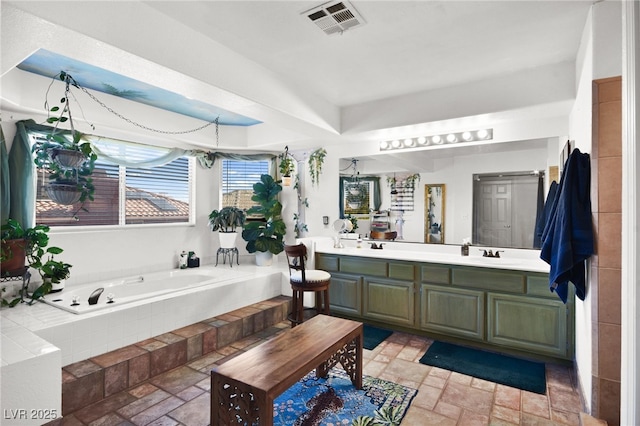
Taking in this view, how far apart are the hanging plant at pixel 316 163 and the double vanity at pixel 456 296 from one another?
118cm

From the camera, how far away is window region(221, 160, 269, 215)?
17.0ft

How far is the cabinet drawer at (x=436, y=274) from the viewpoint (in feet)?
10.8

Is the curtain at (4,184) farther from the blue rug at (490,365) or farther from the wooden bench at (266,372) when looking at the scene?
the blue rug at (490,365)

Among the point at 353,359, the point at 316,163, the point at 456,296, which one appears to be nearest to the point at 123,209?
the point at 316,163

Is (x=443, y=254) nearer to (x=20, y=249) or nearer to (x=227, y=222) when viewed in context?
(x=227, y=222)

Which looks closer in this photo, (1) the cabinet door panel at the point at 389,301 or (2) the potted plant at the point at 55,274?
(2) the potted plant at the point at 55,274

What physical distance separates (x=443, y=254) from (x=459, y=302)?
0.66 meters

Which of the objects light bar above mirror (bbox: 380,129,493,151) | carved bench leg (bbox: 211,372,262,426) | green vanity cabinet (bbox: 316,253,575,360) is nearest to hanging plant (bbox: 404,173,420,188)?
light bar above mirror (bbox: 380,129,493,151)

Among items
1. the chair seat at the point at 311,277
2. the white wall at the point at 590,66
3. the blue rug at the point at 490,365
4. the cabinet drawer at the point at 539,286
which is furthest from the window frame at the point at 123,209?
the white wall at the point at 590,66

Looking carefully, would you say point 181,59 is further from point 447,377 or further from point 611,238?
point 447,377

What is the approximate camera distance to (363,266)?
3824mm

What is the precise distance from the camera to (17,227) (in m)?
2.91

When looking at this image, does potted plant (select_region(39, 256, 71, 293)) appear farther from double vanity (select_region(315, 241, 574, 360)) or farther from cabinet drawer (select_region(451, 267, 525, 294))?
cabinet drawer (select_region(451, 267, 525, 294))

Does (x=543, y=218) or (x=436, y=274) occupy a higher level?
(x=543, y=218)
